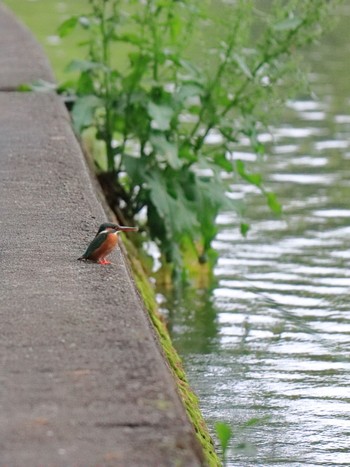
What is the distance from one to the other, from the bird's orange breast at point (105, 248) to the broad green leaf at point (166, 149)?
7.21 ft

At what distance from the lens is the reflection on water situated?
14.2 ft

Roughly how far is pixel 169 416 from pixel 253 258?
4.40 meters

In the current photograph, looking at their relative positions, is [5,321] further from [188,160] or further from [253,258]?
[253,258]

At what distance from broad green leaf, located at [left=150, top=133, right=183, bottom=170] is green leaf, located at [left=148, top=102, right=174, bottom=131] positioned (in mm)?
124

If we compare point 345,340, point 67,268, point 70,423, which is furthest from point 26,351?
point 345,340

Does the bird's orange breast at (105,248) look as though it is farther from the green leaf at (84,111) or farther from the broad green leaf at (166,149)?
the green leaf at (84,111)

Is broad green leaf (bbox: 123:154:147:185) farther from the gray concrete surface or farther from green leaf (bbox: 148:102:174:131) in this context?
the gray concrete surface

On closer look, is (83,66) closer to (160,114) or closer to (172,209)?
(160,114)

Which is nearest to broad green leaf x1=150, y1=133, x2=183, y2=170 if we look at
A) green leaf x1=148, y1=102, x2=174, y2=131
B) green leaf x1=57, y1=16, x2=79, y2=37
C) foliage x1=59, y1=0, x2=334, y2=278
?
foliage x1=59, y1=0, x2=334, y2=278

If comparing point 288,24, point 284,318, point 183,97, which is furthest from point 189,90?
point 284,318

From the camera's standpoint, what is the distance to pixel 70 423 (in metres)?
2.44

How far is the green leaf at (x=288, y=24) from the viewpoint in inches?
227

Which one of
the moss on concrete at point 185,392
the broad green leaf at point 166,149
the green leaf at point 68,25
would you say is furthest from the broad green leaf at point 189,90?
the moss on concrete at point 185,392

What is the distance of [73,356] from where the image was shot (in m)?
2.79
